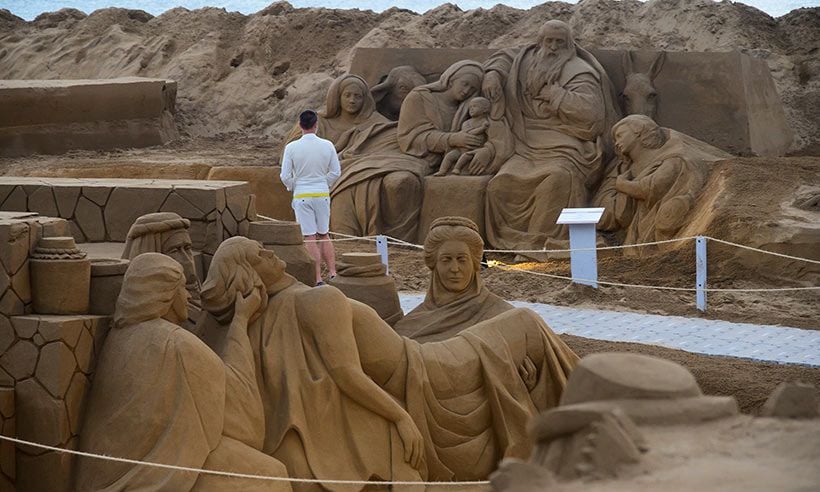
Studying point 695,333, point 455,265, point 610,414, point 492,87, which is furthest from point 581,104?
point 610,414

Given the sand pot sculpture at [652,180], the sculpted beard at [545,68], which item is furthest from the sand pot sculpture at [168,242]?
the sculpted beard at [545,68]

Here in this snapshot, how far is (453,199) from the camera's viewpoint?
1420cm

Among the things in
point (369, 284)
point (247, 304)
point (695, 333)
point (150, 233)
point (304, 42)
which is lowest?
point (695, 333)

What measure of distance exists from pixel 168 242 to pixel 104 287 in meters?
0.93

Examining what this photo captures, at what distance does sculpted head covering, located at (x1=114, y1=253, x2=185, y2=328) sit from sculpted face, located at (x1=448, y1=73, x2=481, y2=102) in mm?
8687

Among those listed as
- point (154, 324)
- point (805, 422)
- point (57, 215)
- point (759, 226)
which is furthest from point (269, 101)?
point (805, 422)

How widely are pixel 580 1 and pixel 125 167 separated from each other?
26.8 feet

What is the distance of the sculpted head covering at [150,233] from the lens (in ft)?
23.7

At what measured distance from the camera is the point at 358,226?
14.4m

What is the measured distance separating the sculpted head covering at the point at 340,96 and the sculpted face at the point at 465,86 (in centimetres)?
117

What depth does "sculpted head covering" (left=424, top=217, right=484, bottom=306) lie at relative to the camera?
24.4ft

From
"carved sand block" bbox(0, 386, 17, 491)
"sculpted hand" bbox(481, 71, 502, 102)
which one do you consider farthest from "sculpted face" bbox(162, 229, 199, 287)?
"sculpted hand" bbox(481, 71, 502, 102)

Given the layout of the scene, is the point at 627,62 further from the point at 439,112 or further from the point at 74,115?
the point at 74,115

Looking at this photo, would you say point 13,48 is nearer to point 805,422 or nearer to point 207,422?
point 207,422
